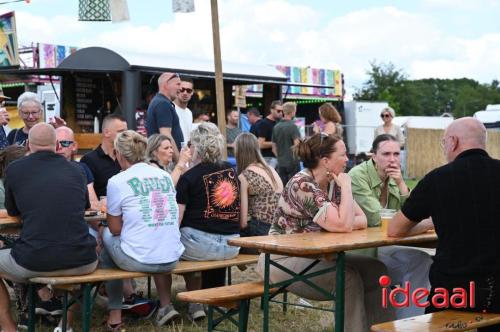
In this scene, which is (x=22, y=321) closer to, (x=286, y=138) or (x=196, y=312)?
(x=196, y=312)

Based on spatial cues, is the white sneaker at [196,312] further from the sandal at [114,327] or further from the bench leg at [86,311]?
the bench leg at [86,311]

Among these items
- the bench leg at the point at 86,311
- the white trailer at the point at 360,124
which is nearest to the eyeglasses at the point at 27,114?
the bench leg at the point at 86,311

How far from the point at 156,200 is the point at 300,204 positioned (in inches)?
39.9

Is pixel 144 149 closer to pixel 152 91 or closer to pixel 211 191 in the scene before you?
pixel 211 191

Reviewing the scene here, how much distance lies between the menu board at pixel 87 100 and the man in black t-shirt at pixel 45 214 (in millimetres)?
9111

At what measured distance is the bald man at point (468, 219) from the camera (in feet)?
13.1

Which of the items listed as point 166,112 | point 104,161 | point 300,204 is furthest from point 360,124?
point 300,204

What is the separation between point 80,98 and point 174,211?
29.3 feet

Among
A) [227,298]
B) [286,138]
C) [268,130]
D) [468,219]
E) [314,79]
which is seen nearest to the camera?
[468,219]

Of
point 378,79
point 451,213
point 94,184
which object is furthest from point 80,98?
point 378,79

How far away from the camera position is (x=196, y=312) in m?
6.10

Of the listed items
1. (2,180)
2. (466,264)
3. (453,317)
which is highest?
(2,180)

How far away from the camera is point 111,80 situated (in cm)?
1320

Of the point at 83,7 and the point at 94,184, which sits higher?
the point at 83,7
